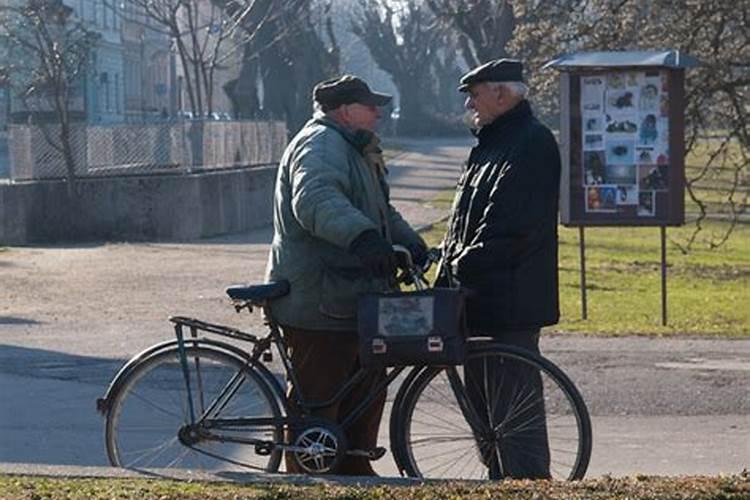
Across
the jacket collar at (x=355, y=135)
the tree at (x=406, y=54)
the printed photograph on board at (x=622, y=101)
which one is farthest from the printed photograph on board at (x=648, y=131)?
the tree at (x=406, y=54)

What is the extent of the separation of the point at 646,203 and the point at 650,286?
4090 mm

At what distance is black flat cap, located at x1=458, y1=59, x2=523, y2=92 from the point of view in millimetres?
7043

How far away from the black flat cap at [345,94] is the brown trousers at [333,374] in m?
0.94

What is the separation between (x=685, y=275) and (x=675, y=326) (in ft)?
21.8

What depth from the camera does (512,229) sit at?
Answer: 692 cm

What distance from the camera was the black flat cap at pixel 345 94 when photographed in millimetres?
7066

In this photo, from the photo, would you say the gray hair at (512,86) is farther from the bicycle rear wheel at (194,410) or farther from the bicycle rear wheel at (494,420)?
the bicycle rear wheel at (194,410)

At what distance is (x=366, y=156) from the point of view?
709 cm

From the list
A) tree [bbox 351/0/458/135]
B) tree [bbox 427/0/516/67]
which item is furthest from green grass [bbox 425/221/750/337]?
tree [bbox 351/0/458/135]

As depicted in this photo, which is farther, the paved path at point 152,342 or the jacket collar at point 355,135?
the paved path at point 152,342

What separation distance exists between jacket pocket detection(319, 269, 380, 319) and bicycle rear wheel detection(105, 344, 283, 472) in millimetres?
411

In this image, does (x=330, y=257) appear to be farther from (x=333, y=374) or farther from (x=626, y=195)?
(x=626, y=195)

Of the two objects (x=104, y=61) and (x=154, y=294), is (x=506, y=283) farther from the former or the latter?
(x=104, y=61)

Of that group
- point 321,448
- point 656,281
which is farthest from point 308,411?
point 656,281
